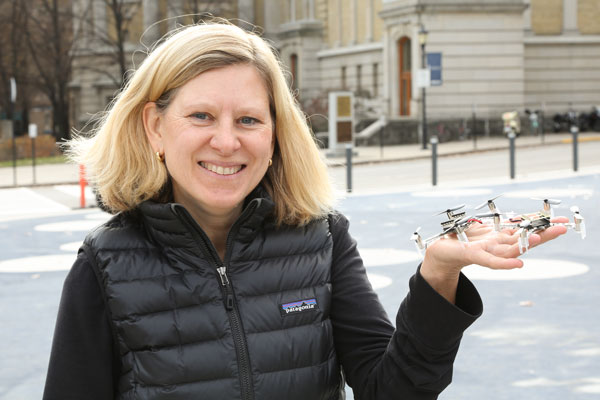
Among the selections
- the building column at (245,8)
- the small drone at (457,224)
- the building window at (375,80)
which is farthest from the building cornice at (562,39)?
the small drone at (457,224)

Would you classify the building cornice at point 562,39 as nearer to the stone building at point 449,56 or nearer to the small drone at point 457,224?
the stone building at point 449,56

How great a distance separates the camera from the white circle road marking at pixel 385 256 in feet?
34.1

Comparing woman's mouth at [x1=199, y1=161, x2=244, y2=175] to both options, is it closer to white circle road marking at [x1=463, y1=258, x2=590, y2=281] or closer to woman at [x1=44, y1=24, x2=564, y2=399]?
woman at [x1=44, y1=24, x2=564, y2=399]

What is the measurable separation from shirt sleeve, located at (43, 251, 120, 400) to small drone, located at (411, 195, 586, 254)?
899 mm

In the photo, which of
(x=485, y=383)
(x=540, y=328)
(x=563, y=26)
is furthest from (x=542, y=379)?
(x=563, y=26)

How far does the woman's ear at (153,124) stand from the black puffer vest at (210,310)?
7.9 inches

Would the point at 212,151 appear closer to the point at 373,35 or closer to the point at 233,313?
the point at 233,313

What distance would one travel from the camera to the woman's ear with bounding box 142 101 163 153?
2725 millimetres

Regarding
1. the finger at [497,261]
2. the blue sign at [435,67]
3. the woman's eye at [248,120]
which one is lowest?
the finger at [497,261]

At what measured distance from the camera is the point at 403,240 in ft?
39.8

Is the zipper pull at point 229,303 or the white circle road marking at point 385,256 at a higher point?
the zipper pull at point 229,303

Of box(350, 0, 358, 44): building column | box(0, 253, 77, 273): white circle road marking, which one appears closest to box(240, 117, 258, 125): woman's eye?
box(0, 253, 77, 273): white circle road marking

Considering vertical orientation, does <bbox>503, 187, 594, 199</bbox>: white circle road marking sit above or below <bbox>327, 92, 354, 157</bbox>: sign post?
below

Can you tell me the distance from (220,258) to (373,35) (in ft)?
171
